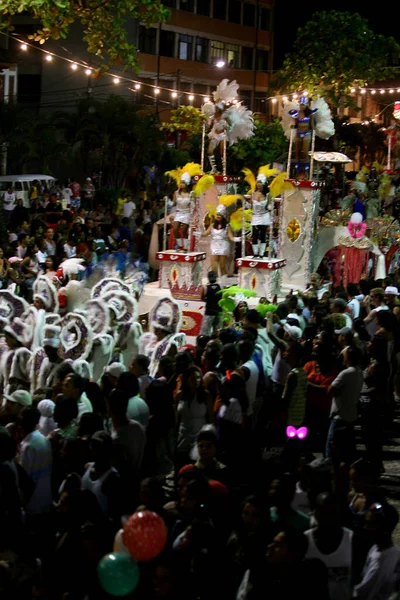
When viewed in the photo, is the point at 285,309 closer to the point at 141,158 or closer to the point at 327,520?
the point at 327,520

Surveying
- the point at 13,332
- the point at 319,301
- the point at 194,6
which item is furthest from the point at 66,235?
the point at 194,6

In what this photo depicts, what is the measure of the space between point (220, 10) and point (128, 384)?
41.8 meters

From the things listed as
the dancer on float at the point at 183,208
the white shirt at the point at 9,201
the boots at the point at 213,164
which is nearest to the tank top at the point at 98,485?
the dancer on float at the point at 183,208

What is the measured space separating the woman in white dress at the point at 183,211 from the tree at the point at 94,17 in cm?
283

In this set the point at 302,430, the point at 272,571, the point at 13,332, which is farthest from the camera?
the point at 13,332

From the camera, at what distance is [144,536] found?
4984 mm

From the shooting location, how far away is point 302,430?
29.0 feet

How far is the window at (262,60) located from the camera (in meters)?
49.6

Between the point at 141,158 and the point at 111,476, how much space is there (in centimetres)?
2658

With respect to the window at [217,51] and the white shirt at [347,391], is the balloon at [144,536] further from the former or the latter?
the window at [217,51]

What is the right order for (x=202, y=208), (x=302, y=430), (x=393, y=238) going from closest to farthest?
1. (x=302, y=430)
2. (x=202, y=208)
3. (x=393, y=238)

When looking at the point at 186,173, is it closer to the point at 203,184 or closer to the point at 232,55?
the point at 203,184

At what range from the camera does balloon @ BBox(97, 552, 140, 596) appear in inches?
187

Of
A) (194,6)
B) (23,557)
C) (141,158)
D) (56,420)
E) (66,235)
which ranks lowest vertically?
(23,557)
